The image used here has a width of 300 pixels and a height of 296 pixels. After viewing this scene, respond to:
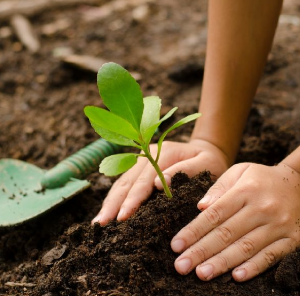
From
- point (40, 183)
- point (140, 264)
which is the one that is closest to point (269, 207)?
point (140, 264)

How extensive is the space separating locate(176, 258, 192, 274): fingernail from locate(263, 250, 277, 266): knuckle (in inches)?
8.4

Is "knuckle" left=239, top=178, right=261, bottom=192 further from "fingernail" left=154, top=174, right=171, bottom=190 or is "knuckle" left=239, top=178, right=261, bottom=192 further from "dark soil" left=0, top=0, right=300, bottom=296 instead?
"fingernail" left=154, top=174, right=171, bottom=190

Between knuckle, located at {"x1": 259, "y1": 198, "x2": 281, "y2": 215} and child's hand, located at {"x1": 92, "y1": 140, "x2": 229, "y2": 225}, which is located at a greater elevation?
knuckle, located at {"x1": 259, "y1": 198, "x2": 281, "y2": 215}

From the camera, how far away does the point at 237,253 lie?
1234 mm

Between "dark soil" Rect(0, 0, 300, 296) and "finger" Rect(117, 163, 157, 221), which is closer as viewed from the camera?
"dark soil" Rect(0, 0, 300, 296)

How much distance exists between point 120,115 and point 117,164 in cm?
12

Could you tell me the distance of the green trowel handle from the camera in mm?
1632

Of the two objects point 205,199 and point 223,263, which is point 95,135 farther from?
point 223,263

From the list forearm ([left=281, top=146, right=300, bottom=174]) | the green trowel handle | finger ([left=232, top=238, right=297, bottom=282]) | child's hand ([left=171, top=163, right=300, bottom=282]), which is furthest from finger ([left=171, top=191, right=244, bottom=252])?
the green trowel handle

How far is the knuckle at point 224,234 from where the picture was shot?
1.25m

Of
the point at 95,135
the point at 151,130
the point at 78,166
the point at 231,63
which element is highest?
the point at 151,130

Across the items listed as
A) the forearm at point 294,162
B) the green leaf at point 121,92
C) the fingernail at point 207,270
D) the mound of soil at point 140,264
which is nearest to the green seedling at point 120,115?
the green leaf at point 121,92

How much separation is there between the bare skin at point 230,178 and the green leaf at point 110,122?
32 cm

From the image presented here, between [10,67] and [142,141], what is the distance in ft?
6.29
